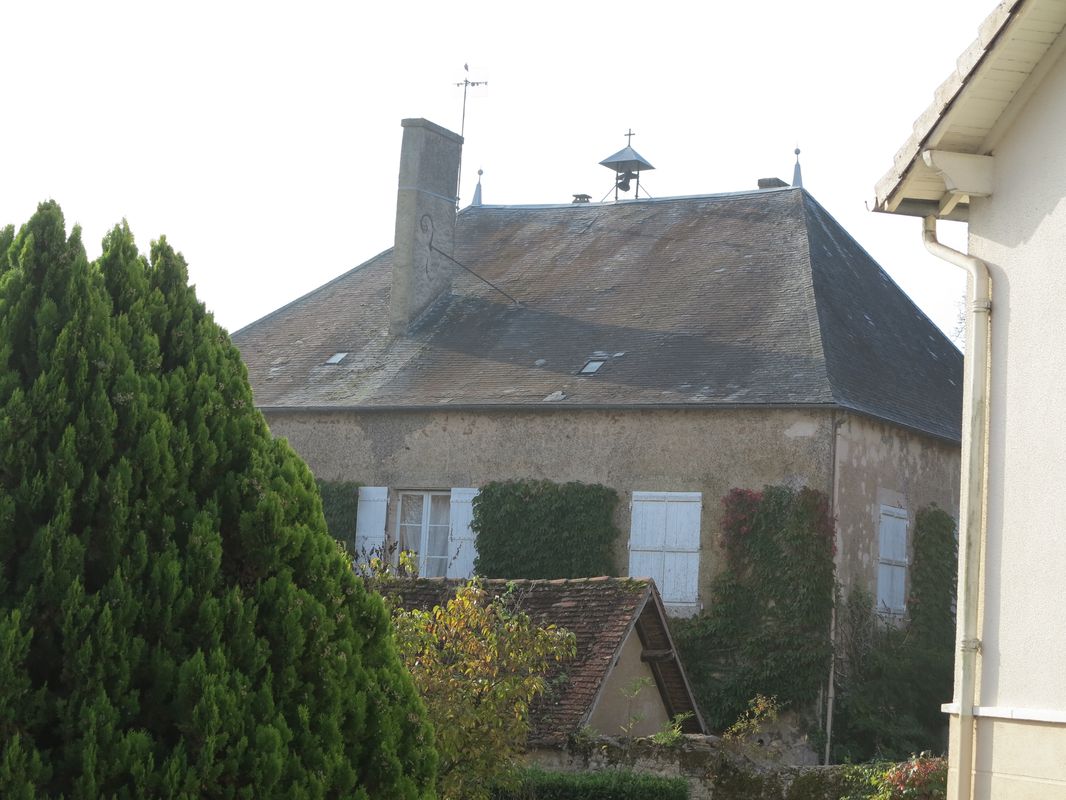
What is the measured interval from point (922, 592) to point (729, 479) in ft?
10.5

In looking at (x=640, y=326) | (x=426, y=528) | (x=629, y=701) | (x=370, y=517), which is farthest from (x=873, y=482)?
(x=370, y=517)

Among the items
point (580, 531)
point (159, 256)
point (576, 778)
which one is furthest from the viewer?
point (580, 531)

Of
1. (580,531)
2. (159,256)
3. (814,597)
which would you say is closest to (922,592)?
(814,597)

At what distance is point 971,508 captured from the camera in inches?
255

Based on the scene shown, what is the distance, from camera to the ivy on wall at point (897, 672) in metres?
17.4

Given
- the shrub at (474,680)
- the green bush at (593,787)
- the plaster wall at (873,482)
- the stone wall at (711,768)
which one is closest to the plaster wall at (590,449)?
the plaster wall at (873,482)

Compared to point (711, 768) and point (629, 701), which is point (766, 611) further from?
point (711, 768)

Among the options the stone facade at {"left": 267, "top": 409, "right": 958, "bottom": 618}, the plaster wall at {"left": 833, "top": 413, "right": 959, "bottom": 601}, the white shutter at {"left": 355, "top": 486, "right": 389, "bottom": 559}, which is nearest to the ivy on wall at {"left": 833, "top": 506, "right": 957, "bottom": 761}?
the plaster wall at {"left": 833, "top": 413, "right": 959, "bottom": 601}

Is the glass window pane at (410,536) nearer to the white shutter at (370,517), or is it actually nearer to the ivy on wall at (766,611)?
the white shutter at (370,517)

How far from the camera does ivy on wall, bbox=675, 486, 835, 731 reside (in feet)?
57.2

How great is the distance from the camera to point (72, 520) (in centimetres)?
497

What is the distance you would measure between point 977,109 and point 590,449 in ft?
40.9

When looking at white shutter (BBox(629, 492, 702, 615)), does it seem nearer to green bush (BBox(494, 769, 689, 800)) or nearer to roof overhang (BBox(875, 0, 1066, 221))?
green bush (BBox(494, 769, 689, 800))

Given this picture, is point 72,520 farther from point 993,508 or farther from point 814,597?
point 814,597
